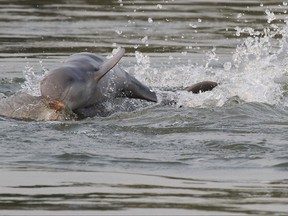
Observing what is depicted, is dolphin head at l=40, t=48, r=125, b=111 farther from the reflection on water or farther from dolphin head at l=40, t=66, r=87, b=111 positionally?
the reflection on water

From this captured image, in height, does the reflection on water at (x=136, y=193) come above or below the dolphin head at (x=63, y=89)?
below

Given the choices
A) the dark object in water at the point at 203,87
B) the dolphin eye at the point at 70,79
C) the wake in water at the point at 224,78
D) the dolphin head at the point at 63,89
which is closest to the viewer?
the dolphin head at the point at 63,89

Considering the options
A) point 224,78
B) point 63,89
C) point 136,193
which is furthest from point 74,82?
point 224,78

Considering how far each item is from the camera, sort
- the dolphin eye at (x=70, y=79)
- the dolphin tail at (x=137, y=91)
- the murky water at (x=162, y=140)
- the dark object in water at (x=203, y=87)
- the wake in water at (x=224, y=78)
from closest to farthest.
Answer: the murky water at (x=162, y=140)
the dolphin eye at (x=70, y=79)
the dolphin tail at (x=137, y=91)
the wake in water at (x=224, y=78)
the dark object in water at (x=203, y=87)

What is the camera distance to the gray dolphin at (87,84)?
9805 millimetres

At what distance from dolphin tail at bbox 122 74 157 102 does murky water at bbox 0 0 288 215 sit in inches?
3.5

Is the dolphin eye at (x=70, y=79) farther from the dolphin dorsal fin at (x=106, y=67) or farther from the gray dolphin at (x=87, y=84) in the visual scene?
the dolphin dorsal fin at (x=106, y=67)

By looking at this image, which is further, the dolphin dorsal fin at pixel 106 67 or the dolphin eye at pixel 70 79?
the dolphin dorsal fin at pixel 106 67

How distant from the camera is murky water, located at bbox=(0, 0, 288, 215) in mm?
6988

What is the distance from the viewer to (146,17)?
18.1m

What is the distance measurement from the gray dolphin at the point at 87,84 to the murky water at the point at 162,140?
0.18 meters

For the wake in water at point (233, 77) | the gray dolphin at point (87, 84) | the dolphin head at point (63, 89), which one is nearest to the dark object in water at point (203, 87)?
the wake in water at point (233, 77)

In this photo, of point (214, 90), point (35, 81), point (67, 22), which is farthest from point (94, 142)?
point (67, 22)

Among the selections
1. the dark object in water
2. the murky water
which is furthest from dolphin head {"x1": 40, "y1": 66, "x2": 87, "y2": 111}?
the dark object in water
